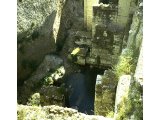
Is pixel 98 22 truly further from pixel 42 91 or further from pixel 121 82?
pixel 121 82

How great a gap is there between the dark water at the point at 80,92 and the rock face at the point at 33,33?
1.39 meters

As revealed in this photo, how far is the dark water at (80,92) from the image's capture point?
437 inches

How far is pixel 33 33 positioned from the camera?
40.5 feet

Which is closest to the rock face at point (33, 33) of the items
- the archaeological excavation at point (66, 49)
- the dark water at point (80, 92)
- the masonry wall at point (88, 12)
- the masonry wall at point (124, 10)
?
the archaeological excavation at point (66, 49)

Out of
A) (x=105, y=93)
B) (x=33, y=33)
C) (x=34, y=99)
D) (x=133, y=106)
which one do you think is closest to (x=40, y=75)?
(x=34, y=99)

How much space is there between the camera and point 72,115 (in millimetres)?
5520

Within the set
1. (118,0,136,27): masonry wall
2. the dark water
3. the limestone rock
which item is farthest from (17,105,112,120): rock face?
(118,0,136,27): masonry wall

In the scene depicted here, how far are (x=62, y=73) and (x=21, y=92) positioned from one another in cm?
168

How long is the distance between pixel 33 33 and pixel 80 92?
2518 mm

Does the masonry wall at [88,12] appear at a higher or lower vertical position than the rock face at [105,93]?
higher

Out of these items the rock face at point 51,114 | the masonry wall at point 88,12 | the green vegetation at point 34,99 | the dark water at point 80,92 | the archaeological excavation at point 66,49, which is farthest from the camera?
the masonry wall at point 88,12

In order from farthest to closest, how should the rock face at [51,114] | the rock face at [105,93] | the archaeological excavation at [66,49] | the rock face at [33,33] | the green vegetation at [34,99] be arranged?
the rock face at [33,33] → the archaeological excavation at [66,49] → the green vegetation at [34,99] → the rock face at [105,93] → the rock face at [51,114]

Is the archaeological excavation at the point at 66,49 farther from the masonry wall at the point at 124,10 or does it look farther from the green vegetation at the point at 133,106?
the green vegetation at the point at 133,106

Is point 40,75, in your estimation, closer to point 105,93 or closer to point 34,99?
point 34,99
